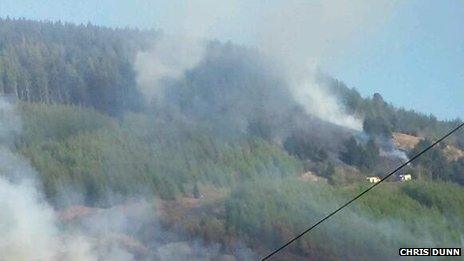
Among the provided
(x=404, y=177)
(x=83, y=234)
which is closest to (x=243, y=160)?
(x=404, y=177)

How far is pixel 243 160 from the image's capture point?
10258 millimetres

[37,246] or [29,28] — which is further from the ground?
[29,28]

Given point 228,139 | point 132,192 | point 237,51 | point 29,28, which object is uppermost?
point 29,28

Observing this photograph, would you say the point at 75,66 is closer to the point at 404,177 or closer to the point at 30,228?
the point at 30,228

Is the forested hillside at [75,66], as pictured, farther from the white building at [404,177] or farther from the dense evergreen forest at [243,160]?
the white building at [404,177]

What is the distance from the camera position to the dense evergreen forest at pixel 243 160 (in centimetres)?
884

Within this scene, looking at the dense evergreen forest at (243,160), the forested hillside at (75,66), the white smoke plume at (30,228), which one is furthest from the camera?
the forested hillside at (75,66)

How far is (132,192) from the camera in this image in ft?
33.2

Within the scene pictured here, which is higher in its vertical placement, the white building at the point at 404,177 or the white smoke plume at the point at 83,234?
the white building at the point at 404,177

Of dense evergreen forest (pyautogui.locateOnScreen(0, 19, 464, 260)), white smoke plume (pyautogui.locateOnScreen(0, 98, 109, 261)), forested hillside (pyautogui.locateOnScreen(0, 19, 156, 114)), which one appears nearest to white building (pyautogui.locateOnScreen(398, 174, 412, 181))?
dense evergreen forest (pyautogui.locateOnScreen(0, 19, 464, 260))

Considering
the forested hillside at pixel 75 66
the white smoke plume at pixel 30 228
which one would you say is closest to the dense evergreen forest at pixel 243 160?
the forested hillside at pixel 75 66

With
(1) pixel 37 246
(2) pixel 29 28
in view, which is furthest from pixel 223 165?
(2) pixel 29 28

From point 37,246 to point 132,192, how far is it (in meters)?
1.31

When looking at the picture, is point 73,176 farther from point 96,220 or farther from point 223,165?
point 223,165
